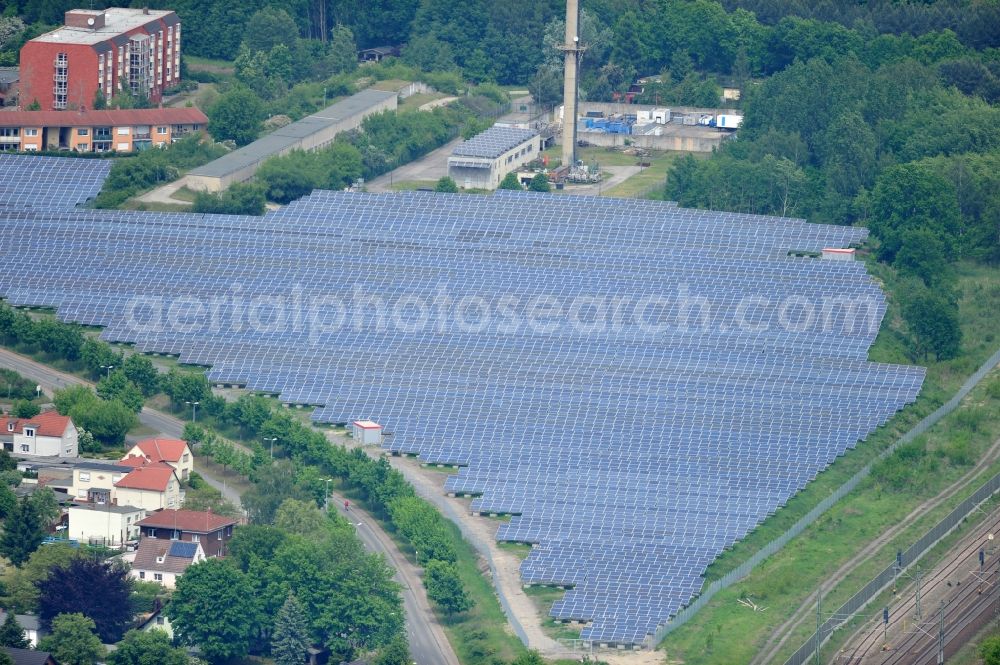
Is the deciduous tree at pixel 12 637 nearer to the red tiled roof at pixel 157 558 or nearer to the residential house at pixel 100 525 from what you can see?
the red tiled roof at pixel 157 558

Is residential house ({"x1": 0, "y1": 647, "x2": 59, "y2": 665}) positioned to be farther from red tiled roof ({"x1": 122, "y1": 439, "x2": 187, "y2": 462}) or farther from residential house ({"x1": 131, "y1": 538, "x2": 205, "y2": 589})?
red tiled roof ({"x1": 122, "y1": 439, "x2": 187, "y2": 462})

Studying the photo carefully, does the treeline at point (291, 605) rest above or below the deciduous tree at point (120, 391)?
below

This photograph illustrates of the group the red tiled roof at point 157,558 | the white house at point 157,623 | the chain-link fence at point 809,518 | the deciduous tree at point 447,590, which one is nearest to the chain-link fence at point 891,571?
the chain-link fence at point 809,518

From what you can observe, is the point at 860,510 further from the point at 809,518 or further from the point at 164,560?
the point at 164,560

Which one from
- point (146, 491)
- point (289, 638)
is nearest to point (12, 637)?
point (289, 638)

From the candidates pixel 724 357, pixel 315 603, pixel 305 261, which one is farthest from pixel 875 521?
pixel 305 261

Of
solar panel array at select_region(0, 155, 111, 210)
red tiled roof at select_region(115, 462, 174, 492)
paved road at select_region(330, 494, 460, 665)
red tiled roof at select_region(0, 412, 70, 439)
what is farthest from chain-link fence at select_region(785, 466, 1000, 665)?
solar panel array at select_region(0, 155, 111, 210)
